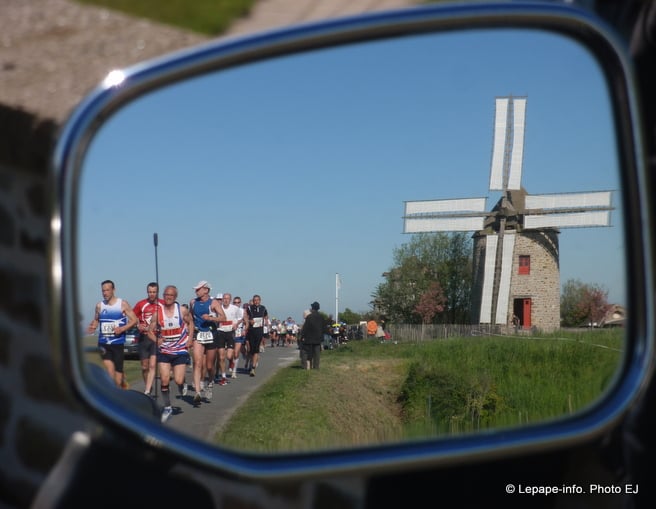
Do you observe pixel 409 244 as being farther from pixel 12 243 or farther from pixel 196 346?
pixel 12 243

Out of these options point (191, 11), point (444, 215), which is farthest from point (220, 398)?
point (191, 11)

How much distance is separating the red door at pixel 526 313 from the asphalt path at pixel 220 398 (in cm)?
39

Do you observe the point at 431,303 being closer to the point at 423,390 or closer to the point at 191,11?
the point at 423,390

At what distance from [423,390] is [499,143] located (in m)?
0.46

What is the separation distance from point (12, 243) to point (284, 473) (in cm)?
188

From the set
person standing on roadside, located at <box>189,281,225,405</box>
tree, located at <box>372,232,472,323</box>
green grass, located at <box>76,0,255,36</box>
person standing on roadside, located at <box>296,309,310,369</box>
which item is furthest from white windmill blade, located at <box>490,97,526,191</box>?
green grass, located at <box>76,0,255,36</box>

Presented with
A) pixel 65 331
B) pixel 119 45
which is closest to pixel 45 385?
pixel 119 45

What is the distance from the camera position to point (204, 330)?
1.29 m

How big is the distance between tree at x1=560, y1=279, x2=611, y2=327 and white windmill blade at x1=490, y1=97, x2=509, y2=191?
21 cm

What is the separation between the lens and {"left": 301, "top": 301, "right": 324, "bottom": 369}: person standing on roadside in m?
1.36

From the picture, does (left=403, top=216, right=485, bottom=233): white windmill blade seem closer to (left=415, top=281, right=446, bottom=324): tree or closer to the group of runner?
(left=415, top=281, right=446, bottom=324): tree

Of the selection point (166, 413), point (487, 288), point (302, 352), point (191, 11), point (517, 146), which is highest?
point (191, 11)

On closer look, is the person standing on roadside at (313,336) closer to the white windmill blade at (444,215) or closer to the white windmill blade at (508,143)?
the white windmill blade at (444,215)

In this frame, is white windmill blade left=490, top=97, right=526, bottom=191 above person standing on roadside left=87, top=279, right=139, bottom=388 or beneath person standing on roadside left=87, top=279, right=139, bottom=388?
above
